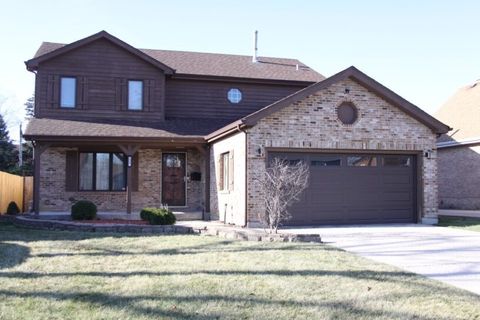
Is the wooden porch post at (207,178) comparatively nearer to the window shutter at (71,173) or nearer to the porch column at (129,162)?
the porch column at (129,162)

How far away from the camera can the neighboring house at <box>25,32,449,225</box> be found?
49.9 ft

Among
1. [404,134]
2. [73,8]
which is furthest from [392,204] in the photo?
[73,8]

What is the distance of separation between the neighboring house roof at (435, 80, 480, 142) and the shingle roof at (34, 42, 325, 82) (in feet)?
22.3

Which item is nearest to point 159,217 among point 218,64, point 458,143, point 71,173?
point 71,173

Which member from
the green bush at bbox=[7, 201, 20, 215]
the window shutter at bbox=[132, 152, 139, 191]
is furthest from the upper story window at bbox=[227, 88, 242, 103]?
the green bush at bbox=[7, 201, 20, 215]

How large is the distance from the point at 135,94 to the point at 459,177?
47.7 feet

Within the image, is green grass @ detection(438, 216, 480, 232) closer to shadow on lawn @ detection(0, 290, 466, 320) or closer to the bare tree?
the bare tree

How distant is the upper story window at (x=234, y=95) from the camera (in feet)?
68.2

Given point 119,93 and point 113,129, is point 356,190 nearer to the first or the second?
point 113,129

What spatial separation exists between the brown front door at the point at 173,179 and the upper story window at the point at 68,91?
12.9 ft

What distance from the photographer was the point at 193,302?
568 cm

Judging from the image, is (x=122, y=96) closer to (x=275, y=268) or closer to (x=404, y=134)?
(x=404, y=134)

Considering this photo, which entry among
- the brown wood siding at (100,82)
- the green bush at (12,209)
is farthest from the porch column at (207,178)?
the green bush at (12,209)

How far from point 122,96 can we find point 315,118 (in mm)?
7759
